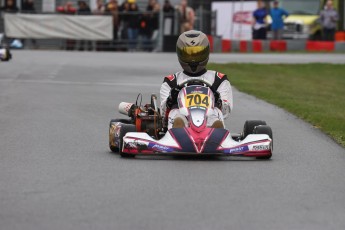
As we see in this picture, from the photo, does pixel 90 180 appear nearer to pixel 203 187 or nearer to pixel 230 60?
pixel 203 187

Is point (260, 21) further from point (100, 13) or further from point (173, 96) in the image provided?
point (173, 96)

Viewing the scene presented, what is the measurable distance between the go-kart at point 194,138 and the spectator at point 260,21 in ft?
91.9

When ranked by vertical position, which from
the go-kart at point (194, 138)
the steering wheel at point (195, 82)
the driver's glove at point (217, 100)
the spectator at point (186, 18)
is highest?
the steering wheel at point (195, 82)

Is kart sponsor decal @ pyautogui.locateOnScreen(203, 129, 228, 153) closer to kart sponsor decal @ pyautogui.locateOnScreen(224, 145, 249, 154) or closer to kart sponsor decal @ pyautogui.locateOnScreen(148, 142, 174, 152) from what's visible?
kart sponsor decal @ pyautogui.locateOnScreen(224, 145, 249, 154)

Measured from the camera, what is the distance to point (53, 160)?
11180 millimetres

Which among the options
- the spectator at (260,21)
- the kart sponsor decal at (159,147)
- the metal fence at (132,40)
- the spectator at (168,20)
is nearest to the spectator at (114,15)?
the metal fence at (132,40)

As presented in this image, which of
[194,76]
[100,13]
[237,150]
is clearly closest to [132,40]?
[100,13]

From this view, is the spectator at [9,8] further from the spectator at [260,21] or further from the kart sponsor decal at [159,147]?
the kart sponsor decal at [159,147]

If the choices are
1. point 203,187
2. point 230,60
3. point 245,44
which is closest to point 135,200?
point 203,187

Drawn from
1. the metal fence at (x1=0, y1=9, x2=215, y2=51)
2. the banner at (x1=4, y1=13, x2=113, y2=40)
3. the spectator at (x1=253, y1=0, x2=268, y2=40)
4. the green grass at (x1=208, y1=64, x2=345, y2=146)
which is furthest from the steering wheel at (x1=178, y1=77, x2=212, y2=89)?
the spectator at (x1=253, y1=0, x2=268, y2=40)

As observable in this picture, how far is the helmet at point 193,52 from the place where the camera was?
12078 mm

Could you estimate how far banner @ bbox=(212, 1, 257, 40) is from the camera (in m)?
43.4

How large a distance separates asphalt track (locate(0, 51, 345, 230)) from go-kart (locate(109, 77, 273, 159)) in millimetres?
125

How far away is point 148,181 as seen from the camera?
9664 millimetres
